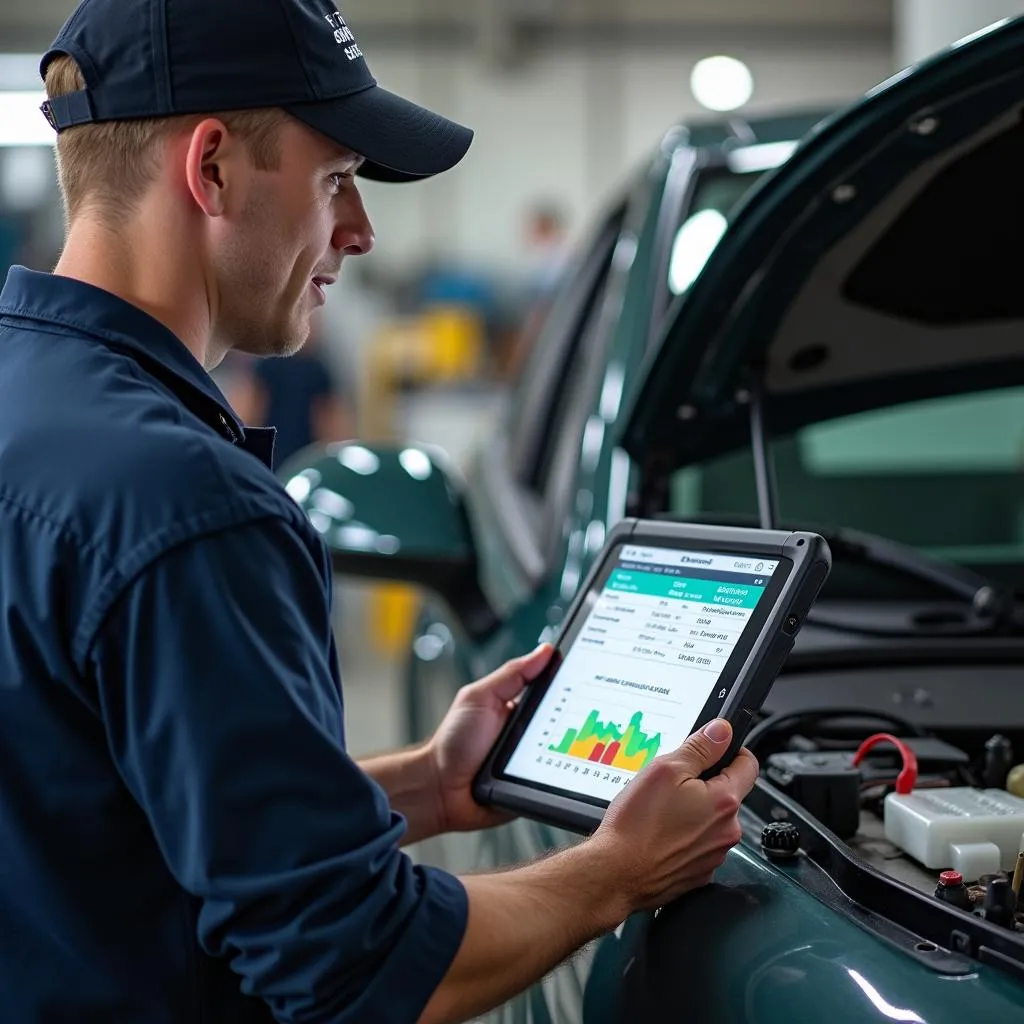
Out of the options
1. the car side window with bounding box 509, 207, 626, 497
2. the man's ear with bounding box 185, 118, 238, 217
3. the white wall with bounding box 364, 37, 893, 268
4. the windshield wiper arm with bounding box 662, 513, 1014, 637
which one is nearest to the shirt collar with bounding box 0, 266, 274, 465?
the man's ear with bounding box 185, 118, 238, 217

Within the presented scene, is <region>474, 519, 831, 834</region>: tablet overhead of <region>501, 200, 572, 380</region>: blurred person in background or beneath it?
beneath

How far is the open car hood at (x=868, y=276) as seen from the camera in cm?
156

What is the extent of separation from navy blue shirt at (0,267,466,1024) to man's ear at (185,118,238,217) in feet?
0.50

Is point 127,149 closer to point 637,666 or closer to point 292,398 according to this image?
point 637,666

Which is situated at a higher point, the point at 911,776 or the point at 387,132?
the point at 387,132

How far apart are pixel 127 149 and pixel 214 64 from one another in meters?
0.10

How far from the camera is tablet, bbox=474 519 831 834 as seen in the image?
133cm

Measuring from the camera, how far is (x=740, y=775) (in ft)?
4.24

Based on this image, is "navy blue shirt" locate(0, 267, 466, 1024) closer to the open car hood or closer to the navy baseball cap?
the navy baseball cap

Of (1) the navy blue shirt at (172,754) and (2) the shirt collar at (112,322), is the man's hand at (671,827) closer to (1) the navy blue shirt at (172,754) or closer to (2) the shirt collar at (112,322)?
(1) the navy blue shirt at (172,754)

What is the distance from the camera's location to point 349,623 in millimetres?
8328

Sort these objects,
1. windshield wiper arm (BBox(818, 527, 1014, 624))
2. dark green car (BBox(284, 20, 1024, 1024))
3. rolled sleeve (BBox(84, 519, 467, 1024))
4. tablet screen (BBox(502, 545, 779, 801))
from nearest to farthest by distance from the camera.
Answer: rolled sleeve (BBox(84, 519, 467, 1024)) → dark green car (BBox(284, 20, 1024, 1024)) → tablet screen (BBox(502, 545, 779, 801)) → windshield wiper arm (BBox(818, 527, 1014, 624))

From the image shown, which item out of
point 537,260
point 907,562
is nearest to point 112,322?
point 907,562

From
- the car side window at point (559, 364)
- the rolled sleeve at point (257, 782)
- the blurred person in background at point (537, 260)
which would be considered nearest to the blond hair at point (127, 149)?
the rolled sleeve at point (257, 782)
